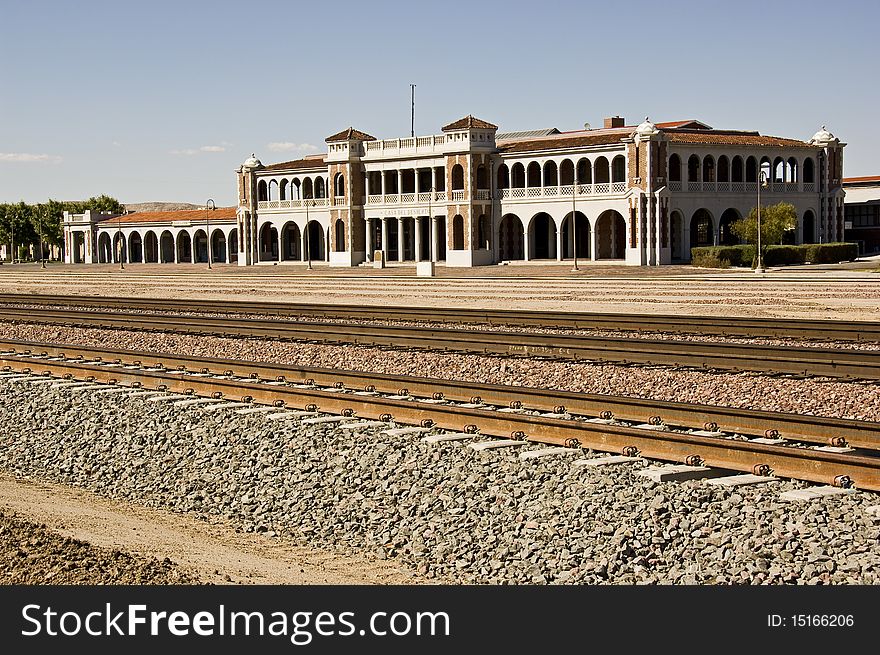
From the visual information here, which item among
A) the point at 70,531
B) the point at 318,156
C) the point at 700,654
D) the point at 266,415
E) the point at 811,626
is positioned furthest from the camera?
the point at 318,156

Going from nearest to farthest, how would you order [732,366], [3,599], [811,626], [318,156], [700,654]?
[700,654] < [811,626] < [3,599] < [732,366] < [318,156]

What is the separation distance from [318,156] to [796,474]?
87.4 meters

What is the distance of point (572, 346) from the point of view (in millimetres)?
20031

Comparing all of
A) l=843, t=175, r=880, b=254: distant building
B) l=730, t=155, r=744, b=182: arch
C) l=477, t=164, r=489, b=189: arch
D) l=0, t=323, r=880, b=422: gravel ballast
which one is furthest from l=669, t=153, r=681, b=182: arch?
l=0, t=323, r=880, b=422: gravel ballast

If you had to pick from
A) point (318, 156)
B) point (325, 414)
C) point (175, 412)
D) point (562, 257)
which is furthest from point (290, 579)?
point (318, 156)

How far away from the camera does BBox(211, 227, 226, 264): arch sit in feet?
348

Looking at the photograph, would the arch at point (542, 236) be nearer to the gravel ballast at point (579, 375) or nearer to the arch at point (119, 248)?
the arch at point (119, 248)

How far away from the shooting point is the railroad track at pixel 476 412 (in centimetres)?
1064

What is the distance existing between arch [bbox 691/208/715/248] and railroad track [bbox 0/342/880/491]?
189 feet

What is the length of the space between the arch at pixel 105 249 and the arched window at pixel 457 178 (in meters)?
45.4

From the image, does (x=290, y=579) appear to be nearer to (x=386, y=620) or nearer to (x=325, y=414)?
(x=386, y=620)

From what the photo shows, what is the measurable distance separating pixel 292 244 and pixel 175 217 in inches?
595

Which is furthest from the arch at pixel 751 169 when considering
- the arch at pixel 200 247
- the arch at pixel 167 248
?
the arch at pixel 167 248

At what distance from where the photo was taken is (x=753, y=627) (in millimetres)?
6727
